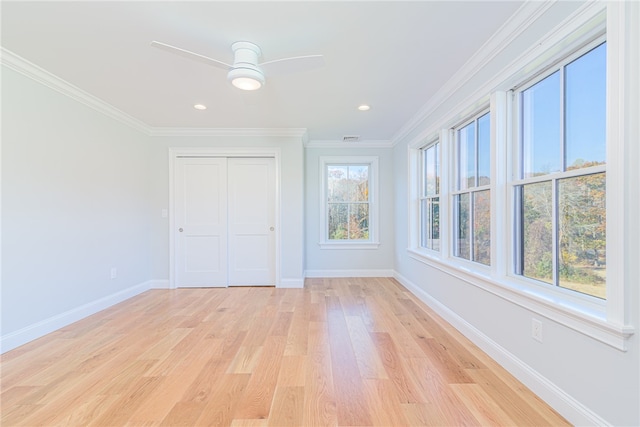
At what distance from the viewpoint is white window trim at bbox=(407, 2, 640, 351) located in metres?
1.24

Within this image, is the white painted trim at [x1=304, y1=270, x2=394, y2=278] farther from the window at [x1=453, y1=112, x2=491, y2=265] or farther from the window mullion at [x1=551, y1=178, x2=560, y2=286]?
the window mullion at [x1=551, y1=178, x2=560, y2=286]

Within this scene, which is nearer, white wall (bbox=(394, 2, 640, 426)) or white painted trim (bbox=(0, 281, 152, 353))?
white wall (bbox=(394, 2, 640, 426))

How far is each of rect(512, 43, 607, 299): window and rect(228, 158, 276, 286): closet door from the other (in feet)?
10.9

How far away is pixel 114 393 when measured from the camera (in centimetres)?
180

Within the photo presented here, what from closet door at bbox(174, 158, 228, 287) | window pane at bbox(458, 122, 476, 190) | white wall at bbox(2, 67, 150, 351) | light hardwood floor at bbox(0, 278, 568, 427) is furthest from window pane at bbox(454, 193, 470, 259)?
white wall at bbox(2, 67, 150, 351)

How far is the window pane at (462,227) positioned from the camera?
2.91m

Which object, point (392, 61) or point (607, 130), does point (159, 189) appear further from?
point (607, 130)

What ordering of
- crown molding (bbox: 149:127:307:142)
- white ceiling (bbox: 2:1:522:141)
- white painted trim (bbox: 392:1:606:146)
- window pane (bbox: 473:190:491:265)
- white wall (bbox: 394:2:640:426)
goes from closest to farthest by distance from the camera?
white wall (bbox: 394:2:640:426) < white painted trim (bbox: 392:1:606:146) < white ceiling (bbox: 2:1:522:141) < window pane (bbox: 473:190:491:265) < crown molding (bbox: 149:127:307:142)

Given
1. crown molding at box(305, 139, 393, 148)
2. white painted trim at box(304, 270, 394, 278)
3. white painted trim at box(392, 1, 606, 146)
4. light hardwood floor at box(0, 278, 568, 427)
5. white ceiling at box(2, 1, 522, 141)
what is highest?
white ceiling at box(2, 1, 522, 141)

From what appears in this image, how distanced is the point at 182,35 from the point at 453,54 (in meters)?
2.10

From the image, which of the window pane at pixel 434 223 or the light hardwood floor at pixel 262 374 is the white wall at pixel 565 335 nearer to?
the light hardwood floor at pixel 262 374

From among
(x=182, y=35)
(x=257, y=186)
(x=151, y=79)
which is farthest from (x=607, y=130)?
(x=257, y=186)

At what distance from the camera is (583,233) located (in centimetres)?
159

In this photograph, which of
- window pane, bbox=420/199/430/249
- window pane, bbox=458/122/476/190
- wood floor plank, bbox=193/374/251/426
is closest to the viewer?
wood floor plank, bbox=193/374/251/426
